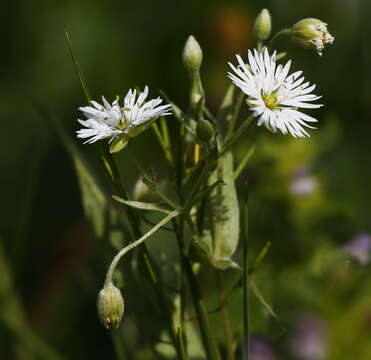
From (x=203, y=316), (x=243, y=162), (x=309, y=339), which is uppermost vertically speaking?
(x=243, y=162)

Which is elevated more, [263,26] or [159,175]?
[263,26]

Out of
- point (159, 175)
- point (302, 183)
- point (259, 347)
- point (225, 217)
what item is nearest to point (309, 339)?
point (259, 347)

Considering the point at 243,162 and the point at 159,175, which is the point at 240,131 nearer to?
Result: the point at 243,162

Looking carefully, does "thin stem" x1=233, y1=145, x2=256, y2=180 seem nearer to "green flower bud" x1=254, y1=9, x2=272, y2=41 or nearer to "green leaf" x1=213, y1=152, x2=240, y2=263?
"green leaf" x1=213, y1=152, x2=240, y2=263

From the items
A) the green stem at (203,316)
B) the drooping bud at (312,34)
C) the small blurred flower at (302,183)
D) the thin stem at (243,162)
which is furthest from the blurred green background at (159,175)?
the drooping bud at (312,34)

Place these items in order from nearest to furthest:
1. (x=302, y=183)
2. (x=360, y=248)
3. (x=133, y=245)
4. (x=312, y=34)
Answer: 1. (x=133, y=245)
2. (x=312, y=34)
3. (x=360, y=248)
4. (x=302, y=183)

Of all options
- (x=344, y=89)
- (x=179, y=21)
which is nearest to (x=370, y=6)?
(x=344, y=89)
